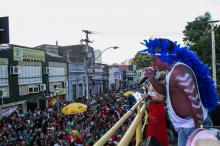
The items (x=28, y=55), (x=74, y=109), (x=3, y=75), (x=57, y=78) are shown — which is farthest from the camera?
(x=57, y=78)

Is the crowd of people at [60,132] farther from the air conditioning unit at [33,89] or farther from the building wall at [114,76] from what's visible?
the building wall at [114,76]

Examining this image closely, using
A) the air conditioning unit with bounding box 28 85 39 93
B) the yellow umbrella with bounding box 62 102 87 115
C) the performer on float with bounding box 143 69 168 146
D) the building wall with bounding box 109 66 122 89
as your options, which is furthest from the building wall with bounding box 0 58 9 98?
the building wall with bounding box 109 66 122 89

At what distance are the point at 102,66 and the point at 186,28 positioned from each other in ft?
75.4

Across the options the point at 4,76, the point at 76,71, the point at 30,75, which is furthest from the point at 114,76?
the point at 4,76

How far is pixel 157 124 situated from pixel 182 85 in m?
1.01

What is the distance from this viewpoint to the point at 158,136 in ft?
13.6

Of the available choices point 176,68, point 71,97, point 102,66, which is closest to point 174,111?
point 176,68

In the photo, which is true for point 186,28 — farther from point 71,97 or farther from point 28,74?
point 28,74

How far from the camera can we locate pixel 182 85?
3367mm

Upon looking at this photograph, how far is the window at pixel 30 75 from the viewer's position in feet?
111

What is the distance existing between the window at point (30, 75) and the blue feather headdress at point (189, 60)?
101ft

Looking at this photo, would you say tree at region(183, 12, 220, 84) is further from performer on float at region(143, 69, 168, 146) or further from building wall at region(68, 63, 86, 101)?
performer on float at region(143, 69, 168, 146)

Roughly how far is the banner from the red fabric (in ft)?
95.7

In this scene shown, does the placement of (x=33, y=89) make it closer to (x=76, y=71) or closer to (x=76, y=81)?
(x=76, y=81)
